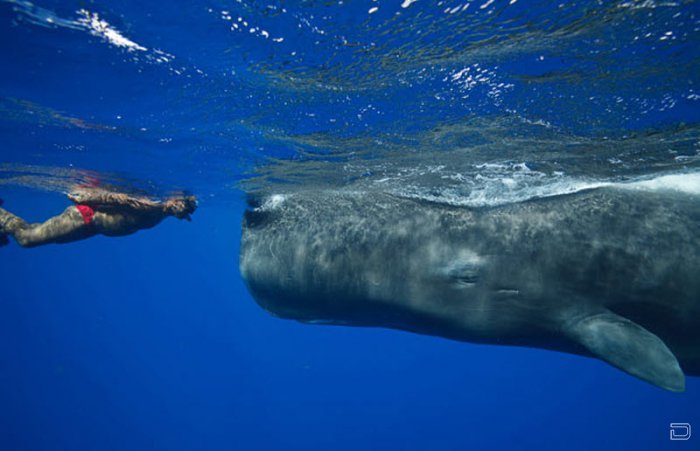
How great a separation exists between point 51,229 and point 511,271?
7.69 meters

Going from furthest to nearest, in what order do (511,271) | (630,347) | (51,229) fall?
1. (51,229)
2. (511,271)
3. (630,347)

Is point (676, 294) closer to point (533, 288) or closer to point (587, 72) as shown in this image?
point (533, 288)

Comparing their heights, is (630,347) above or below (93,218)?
below

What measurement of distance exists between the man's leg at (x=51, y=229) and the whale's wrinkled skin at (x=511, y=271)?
3.58 m

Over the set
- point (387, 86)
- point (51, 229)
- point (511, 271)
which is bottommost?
point (511, 271)

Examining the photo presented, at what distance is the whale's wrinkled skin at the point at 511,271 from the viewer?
13.5 ft

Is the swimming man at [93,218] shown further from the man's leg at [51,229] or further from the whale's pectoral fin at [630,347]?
the whale's pectoral fin at [630,347]

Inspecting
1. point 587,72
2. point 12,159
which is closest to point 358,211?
point 587,72

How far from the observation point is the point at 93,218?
282 inches

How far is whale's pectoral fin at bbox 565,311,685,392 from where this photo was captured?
3418 mm

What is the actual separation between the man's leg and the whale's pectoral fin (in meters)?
7.97

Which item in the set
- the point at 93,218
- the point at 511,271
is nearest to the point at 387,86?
the point at 511,271

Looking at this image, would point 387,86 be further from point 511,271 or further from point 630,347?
point 630,347

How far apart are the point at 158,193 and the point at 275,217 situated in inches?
554
